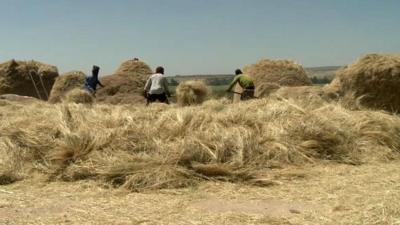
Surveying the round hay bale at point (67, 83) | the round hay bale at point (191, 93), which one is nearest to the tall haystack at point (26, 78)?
the round hay bale at point (67, 83)

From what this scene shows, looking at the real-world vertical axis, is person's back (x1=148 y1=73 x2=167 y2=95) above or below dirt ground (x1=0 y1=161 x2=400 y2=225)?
above

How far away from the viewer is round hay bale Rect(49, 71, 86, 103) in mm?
18016

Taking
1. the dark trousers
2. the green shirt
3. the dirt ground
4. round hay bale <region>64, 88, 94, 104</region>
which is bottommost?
the dirt ground

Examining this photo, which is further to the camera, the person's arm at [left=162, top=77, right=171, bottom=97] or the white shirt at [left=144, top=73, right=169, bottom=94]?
the person's arm at [left=162, top=77, right=171, bottom=97]

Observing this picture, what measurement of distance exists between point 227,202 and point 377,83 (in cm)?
697

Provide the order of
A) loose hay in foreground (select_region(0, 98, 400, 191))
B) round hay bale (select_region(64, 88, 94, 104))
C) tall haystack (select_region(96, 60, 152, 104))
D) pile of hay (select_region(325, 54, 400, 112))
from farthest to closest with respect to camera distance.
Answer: tall haystack (select_region(96, 60, 152, 104))
round hay bale (select_region(64, 88, 94, 104))
pile of hay (select_region(325, 54, 400, 112))
loose hay in foreground (select_region(0, 98, 400, 191))

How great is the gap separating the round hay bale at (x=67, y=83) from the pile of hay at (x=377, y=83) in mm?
9040

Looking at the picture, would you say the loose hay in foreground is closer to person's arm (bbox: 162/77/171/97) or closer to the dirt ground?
the dirt ground

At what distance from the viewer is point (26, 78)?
22203 millimetres

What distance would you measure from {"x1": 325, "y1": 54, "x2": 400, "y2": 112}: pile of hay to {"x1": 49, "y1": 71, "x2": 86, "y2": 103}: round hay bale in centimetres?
904

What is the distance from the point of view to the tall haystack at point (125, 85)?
16312 mm

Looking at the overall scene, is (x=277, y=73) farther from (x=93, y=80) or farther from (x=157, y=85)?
(x=93, y=80)

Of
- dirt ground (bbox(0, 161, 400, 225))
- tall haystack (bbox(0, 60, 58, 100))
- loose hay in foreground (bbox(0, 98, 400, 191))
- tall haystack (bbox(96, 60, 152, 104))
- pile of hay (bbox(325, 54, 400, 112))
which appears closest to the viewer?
dirt ground (bbox(0, 161, 400, 225))

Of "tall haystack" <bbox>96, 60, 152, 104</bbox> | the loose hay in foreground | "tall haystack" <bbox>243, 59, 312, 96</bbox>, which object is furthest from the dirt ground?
"tall haystack" <bbox>96, 60, 152, 104</bbox>
